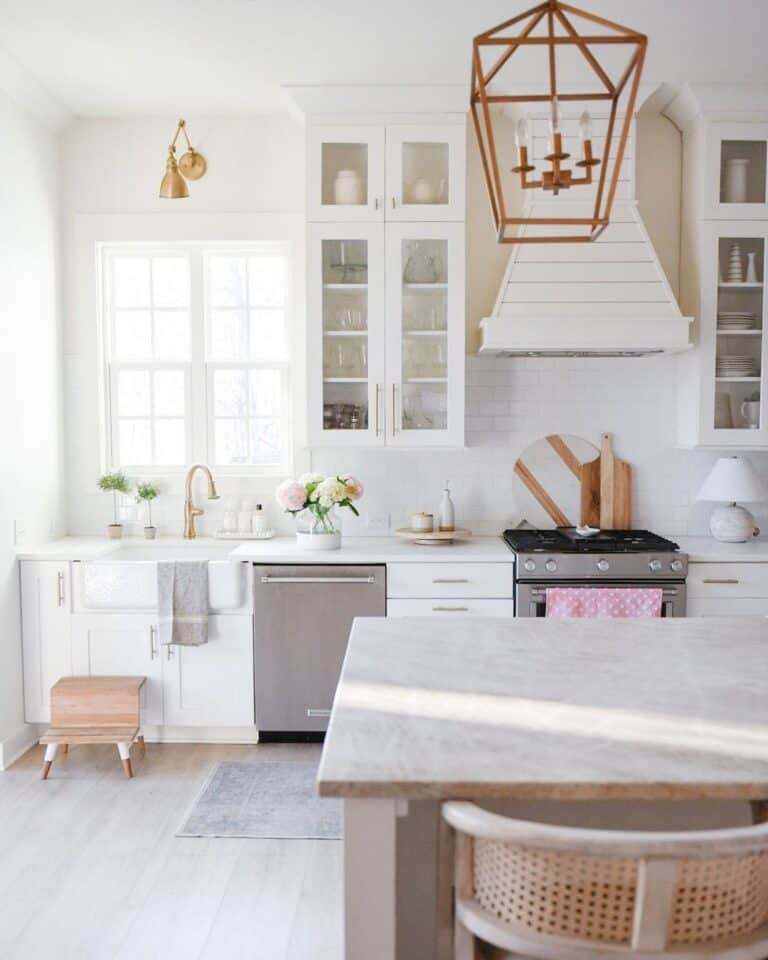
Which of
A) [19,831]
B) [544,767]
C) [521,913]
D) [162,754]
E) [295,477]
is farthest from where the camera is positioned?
[295,477]

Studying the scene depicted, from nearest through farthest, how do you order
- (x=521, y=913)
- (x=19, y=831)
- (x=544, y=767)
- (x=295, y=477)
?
(x=521, y=913)
(x=544, y=767)
(x=19, y=831)
(x=295, y=477)

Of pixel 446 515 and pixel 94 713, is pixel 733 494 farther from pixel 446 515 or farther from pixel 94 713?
pixel 94 713

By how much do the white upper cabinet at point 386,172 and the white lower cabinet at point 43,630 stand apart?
210 cm

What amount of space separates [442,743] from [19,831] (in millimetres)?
2367

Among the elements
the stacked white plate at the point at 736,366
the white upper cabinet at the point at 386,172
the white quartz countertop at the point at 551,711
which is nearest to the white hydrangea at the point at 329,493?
the white upper cabinet at the point at 386,172

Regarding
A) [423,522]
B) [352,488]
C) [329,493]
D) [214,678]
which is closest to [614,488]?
[423,522]

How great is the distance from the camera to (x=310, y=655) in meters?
3.99

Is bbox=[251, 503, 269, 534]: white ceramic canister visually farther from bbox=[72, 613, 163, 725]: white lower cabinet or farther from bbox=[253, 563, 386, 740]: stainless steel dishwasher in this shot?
bbox=[72, 613, 163, 725]: white lower cabinet

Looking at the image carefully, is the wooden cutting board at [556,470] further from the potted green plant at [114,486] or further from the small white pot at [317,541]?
the potted green plant at [114,486]

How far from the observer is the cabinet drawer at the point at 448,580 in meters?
4.00

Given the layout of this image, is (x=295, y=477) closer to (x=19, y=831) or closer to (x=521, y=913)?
(x=19, y=831)

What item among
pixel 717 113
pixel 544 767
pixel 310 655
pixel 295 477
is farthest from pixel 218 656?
pixel 717 113

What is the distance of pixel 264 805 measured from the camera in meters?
3.42

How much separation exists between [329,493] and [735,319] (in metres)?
2.14
